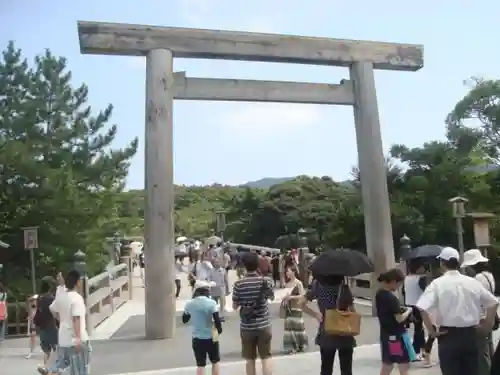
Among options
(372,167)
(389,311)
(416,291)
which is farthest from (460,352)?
(372,167)

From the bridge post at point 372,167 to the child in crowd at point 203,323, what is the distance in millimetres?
6407

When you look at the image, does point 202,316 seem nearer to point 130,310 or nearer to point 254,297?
point 254,297

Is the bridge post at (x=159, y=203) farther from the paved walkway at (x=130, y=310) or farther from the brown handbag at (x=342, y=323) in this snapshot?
the brown handbag at (x=342, y=323)

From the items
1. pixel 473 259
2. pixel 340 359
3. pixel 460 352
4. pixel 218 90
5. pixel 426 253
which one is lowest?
pixel 340 359

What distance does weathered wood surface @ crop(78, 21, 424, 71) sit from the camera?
455 inches

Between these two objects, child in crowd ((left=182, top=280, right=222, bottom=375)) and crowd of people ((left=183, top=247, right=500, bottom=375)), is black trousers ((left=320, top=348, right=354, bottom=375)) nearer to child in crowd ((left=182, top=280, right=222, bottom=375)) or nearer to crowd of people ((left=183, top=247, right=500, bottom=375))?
crowd of people ((left=183, top=247, right=500, bottom=375))

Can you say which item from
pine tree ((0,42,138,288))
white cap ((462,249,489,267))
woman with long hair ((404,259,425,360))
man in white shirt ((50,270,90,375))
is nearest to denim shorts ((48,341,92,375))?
man in white shirt ((50,270,90,375))

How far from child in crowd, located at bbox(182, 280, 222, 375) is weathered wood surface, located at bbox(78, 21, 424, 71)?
5.97m

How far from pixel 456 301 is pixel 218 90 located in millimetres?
7883

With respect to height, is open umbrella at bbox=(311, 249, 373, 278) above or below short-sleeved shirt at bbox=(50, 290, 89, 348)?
above

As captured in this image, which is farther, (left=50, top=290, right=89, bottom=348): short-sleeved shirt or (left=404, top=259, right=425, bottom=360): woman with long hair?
(left=404, top=259, right=425, bottom=360): woman with long hair

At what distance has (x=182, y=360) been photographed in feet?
31.3

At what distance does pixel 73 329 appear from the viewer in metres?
6.83

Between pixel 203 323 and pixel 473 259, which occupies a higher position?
pixel 473 259
